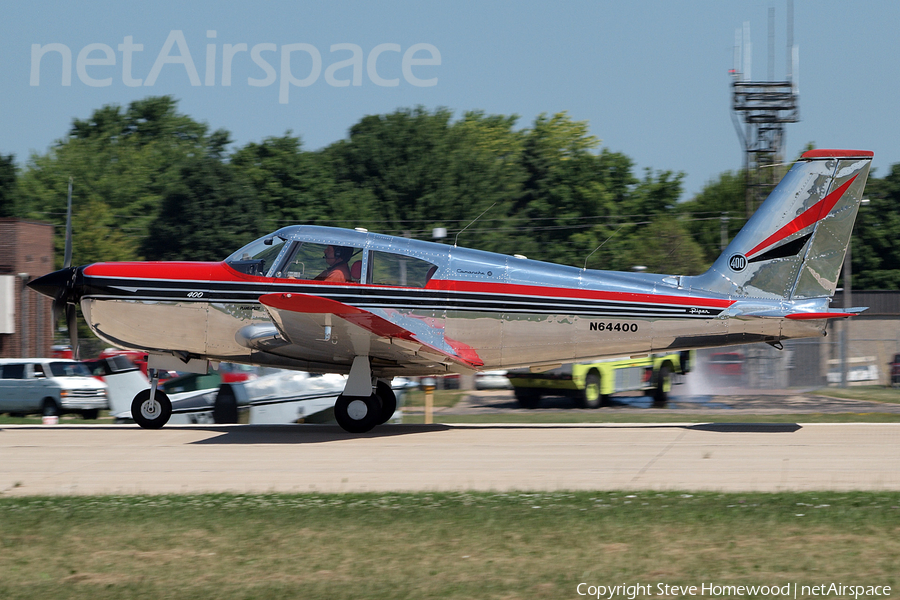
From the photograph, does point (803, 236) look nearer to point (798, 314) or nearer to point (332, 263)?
point (798, 314)

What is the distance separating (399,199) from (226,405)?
38.5 meters

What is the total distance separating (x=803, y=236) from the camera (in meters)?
11.7

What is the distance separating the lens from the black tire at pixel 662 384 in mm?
20766

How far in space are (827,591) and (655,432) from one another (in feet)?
23.1

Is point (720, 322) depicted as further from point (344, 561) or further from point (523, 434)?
point (344, 561)

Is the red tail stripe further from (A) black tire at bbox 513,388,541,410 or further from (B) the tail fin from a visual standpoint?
(A) black tire at bbox 513,388,541,410

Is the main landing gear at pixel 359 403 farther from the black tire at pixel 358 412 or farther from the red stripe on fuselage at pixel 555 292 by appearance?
the red stripe on fuselage at pixel 555 292

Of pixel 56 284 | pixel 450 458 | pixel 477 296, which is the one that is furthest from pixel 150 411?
pixel 450 458

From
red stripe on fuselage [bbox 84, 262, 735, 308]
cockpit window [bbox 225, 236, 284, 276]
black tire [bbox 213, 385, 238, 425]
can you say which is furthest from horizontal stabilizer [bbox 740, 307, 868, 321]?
black tire [bbox 213, 385, 238, 425]

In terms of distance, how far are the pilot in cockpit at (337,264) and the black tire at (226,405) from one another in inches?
168

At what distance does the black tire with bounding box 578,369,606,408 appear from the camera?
19.6 m

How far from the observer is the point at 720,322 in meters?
11.6

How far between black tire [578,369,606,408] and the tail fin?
798 centimetres

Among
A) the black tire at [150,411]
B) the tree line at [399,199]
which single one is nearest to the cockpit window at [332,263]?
the black tire at [150,411]
